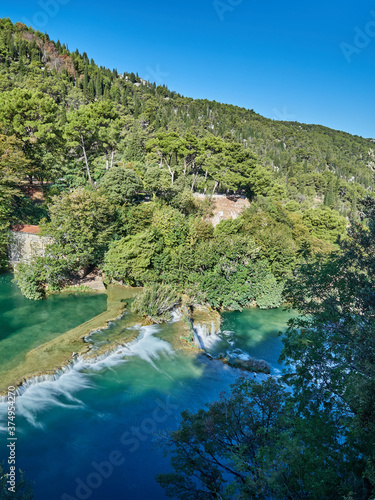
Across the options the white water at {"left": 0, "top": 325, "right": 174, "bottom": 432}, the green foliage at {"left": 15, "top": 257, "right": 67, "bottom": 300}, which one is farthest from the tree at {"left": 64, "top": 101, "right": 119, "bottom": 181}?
the white water at {"left": 0, "top": 325, "right": 174, "bottom": 432}

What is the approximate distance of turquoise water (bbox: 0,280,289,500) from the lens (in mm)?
7953

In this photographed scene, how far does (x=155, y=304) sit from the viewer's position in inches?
637

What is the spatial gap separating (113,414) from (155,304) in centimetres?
675

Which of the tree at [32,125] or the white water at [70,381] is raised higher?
the tree at [32,125]

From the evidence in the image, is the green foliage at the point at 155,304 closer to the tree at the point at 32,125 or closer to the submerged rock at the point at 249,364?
the submerged rock at the point at 249,364

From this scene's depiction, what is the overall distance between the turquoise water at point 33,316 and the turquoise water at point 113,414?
7.31 feet

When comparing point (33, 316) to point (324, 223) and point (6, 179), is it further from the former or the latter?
point (324, 223)

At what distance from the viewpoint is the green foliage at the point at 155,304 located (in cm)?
1606

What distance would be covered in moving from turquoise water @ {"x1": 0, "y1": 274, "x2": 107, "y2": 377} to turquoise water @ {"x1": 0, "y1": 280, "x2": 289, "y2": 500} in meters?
2.23

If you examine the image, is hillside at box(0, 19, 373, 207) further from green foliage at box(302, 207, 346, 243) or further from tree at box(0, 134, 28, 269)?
green foliage at box(302, 207, 346, 243)

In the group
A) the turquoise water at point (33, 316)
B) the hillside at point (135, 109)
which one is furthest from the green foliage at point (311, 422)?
the hillside at point (135, 109)

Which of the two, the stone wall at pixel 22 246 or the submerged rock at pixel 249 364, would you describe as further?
the stone wall at pixel 22 246

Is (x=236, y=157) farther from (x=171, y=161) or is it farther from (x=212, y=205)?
(x=171, y=161)

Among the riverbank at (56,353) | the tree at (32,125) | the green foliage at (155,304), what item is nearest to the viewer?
the riverbank at (56,353)
